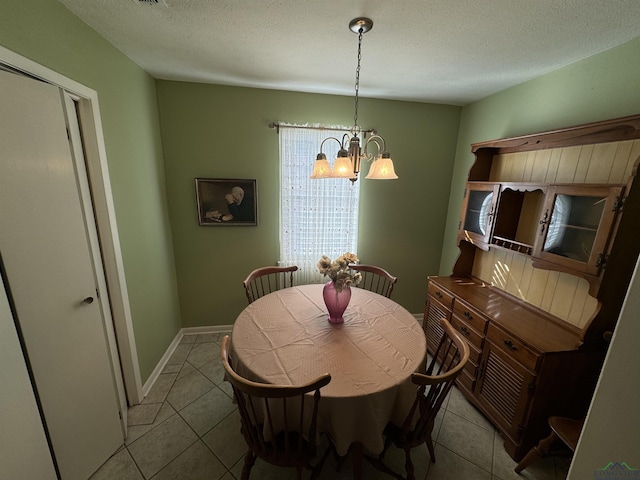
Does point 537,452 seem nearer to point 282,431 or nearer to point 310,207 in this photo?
point 282,431

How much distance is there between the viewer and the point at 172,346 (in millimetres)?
2574

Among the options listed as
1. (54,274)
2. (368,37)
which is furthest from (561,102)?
(54,274)

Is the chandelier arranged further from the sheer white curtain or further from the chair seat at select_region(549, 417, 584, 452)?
the chair seat at select_region(549, 417, 584, 452)

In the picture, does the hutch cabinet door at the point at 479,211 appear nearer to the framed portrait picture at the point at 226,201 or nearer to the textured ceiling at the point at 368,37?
the textured ceiling at the point at 368,37

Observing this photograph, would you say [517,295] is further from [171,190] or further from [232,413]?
[171,190]

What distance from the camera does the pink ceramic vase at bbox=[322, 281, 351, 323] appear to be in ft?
5.49

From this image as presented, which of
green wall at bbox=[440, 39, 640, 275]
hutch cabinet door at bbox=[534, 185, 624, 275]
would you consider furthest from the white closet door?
green wall at bbox=[440, 39, 640, 275]

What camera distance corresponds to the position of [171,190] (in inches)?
98.7

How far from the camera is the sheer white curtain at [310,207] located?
2.56 meters

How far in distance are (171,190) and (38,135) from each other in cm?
135

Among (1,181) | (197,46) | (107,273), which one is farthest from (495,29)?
(107,273)

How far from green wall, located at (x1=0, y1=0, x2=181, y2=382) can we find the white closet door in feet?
0.70

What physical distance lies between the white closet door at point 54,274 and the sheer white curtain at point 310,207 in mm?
1627

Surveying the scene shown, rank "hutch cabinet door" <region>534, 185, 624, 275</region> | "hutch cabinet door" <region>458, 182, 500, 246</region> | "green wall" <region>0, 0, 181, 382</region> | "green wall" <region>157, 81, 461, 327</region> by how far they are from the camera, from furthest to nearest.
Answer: "green wall" <region>157, 81, 461, 327</region> < "hutch cabinet door" <region>458, 182, 500, 246</region> < "hutch cabinet door" <region>534, 185, 624, 275</region> < "green wall" <region>0, 0, 181, 382</region>
